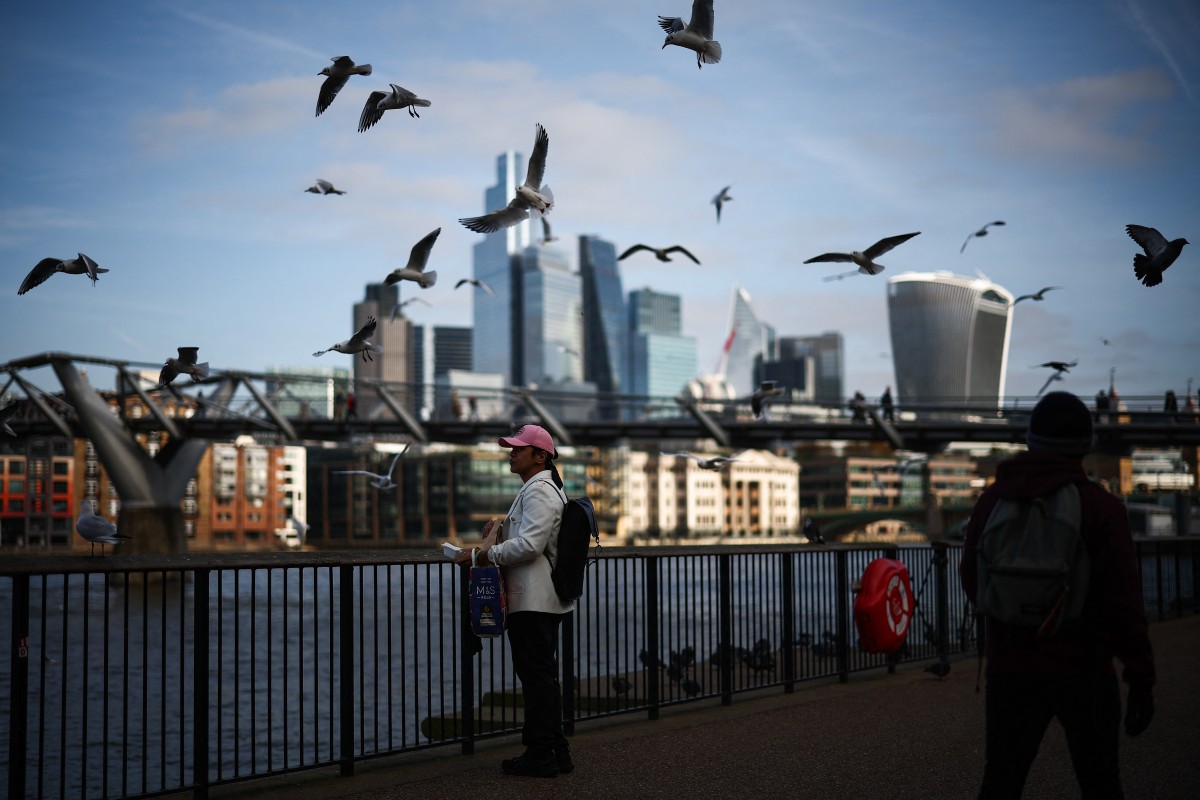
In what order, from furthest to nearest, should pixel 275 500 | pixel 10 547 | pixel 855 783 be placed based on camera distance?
pixel 275 500
pixel 10 547
pixel 855 783

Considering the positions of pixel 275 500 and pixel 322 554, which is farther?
pixel 275 500

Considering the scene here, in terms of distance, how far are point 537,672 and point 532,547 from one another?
2.50 ft

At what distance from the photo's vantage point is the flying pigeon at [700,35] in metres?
15.1

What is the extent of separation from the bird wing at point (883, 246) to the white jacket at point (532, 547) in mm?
10260

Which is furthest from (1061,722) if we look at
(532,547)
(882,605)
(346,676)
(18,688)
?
(882,605)

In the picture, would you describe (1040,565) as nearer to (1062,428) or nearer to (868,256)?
(1062,428)

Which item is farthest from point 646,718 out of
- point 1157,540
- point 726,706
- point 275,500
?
point 275,500

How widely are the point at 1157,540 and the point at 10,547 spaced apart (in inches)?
5232

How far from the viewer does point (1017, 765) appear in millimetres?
4742

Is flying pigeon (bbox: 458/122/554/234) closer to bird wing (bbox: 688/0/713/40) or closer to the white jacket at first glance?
bird wing (bbox: 688/0/713/40)

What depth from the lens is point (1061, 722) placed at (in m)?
4.68

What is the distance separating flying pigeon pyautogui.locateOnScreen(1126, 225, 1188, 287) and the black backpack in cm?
664

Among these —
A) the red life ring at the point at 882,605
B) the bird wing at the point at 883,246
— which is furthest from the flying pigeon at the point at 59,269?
the bird wing at the point at 883,246

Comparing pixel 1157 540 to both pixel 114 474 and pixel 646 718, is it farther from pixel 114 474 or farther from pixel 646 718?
pixel 114 474
